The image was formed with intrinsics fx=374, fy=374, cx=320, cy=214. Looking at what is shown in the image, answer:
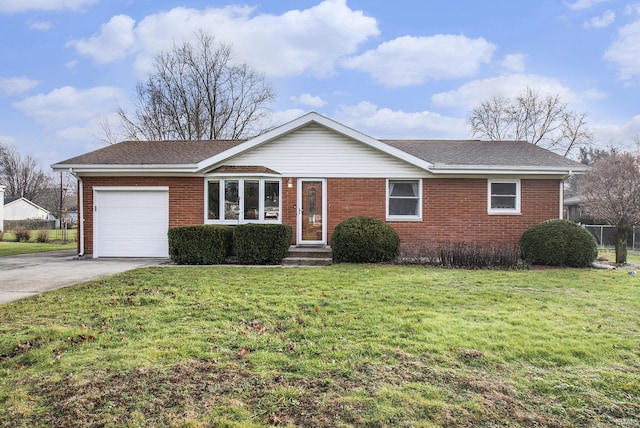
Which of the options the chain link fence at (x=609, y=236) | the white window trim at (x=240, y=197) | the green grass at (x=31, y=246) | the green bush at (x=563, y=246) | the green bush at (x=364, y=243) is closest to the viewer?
the green bush at (x=563, y=246)

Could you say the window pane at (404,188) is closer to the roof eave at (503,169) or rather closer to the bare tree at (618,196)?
the roof eave at (503,169)

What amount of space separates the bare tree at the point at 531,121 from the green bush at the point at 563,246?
23.4 metres

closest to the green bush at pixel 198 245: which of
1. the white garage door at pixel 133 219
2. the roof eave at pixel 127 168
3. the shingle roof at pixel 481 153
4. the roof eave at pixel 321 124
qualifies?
the white garage door at pixel 133 219

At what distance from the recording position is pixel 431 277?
8047 millimetres

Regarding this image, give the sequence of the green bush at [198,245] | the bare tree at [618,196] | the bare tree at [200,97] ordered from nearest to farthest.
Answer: the green bush at [198,245]
the bare tree at [618,196]
the bare tree at [200,97]

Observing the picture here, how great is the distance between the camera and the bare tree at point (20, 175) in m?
54.2

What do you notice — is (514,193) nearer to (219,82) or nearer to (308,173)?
(308,173)

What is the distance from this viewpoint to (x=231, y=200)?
12133 millimetres

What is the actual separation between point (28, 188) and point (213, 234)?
6247 cm

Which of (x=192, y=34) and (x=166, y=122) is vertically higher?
(x=192, y=34)

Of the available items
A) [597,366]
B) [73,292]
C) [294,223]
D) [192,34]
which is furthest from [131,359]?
[192,34]

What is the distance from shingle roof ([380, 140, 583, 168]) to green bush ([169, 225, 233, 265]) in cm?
706

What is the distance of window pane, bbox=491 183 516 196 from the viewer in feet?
40.2

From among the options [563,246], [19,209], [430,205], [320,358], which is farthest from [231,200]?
[19,209]
